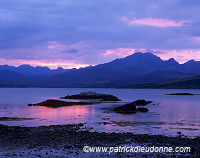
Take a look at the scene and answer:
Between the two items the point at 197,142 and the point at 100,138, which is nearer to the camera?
the point at 197,142

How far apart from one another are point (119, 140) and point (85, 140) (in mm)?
3273

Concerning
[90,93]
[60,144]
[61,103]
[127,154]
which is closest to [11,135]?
[60,144]

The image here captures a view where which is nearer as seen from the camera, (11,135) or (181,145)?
(181,145)

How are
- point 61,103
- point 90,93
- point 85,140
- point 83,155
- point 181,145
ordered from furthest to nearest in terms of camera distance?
point 90,93 → point 61,103 → point 85,140 → point 181,145 → point 83,155

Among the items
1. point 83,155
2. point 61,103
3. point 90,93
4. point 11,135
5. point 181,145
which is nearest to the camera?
point 83,155

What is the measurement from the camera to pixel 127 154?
21.1m

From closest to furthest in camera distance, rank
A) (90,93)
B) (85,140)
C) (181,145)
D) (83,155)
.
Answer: (83,155) < (181,145) < (85,140) < (90,93)

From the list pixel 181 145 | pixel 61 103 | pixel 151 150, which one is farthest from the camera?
pixel 61 103

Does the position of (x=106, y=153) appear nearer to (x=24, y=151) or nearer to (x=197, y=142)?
(x=24, y=151)

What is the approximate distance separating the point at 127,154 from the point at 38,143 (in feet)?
27.8

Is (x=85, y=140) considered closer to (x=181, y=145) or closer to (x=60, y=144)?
(x=60, y=144)

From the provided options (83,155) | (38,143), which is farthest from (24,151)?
(83,155)

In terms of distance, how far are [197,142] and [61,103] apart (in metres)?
64.4

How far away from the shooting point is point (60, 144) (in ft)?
80.2
